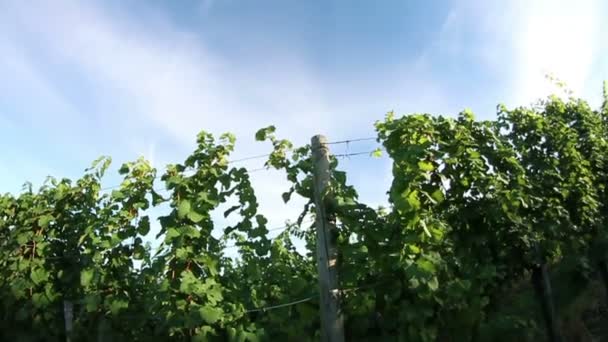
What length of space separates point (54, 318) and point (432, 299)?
14.0ft

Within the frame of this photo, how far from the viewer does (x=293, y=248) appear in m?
6.56

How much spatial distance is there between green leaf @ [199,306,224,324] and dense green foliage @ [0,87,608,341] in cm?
1

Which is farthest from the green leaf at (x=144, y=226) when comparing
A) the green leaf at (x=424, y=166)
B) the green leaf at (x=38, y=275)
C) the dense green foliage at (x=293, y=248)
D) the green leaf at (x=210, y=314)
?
the green leaf at (x=424, y=166)

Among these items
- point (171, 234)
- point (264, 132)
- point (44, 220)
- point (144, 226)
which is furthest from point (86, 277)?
point (264, 132)

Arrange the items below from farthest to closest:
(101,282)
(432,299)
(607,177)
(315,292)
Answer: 1. (607,177)
2. (101,282)
3. (315,292)
4. (432,299)

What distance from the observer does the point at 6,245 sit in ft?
21.3

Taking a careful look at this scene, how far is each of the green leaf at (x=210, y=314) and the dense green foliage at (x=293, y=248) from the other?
1cm

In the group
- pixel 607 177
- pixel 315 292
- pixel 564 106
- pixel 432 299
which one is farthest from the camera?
pixel 564 106

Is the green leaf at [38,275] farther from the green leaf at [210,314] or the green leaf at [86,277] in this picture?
the green leaf at [210,314]

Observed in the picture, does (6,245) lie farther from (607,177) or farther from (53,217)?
(607,177)

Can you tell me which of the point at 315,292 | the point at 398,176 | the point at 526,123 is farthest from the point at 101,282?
the point at 526,123

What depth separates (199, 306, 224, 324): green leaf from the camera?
4.78 m

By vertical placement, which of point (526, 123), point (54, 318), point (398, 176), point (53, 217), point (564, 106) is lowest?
point (54, 318)

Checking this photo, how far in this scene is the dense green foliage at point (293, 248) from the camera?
Answer: 453 centimetres
